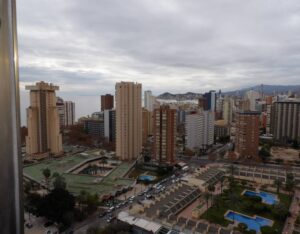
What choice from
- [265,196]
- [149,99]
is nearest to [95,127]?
[265,196]

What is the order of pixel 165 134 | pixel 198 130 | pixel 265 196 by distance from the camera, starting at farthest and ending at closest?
pixel 198 130
pixel 165 134
pixel 265 196

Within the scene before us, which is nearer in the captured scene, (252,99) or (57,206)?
(57,206)

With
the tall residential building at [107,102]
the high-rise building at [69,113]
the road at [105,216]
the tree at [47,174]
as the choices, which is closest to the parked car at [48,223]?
the road at [105,216]

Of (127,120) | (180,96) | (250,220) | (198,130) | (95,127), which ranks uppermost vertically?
(180,96)

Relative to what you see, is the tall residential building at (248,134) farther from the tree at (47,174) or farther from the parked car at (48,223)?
the parked car at (48,223)

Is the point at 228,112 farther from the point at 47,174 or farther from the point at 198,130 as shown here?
the point at 47,174

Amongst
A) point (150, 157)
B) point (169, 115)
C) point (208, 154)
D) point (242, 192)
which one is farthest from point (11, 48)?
point (208, 154)

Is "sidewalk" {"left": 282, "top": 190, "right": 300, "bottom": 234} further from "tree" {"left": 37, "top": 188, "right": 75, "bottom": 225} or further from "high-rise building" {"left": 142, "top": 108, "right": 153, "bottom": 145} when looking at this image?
"high-rise building" {"left": 142, "top": 108, "right": 153, "bottom": 145}
